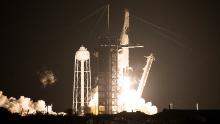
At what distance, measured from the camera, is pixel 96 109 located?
13700 centimetres

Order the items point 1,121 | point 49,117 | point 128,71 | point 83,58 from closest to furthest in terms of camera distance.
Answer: point 1,121 < point 49,117 < point 83,58 < point 128,71

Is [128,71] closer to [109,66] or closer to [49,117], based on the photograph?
[109,66]

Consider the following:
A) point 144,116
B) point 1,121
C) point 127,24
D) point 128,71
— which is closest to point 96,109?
point 128,71

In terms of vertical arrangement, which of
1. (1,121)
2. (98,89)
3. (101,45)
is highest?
(101,45)

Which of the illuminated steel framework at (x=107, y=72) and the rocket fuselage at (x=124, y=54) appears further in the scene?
the rocket fuselage at (x=124, y=54)

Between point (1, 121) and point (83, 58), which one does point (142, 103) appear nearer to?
point (83, 58)

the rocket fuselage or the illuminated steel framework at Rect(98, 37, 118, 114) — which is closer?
the illuminated steel framework at Rect(98, 37, 118, 114)

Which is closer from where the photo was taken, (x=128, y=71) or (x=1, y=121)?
(x=1, y=121)

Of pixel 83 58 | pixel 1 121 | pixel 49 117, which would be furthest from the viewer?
pixel 83 58

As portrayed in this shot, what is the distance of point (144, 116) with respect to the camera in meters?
91.2

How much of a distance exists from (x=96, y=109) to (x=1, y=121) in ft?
184

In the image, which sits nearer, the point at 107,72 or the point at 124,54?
the point at 107,72

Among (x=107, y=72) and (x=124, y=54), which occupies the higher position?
(x=124, y=54)

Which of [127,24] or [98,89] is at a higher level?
[127,24]
